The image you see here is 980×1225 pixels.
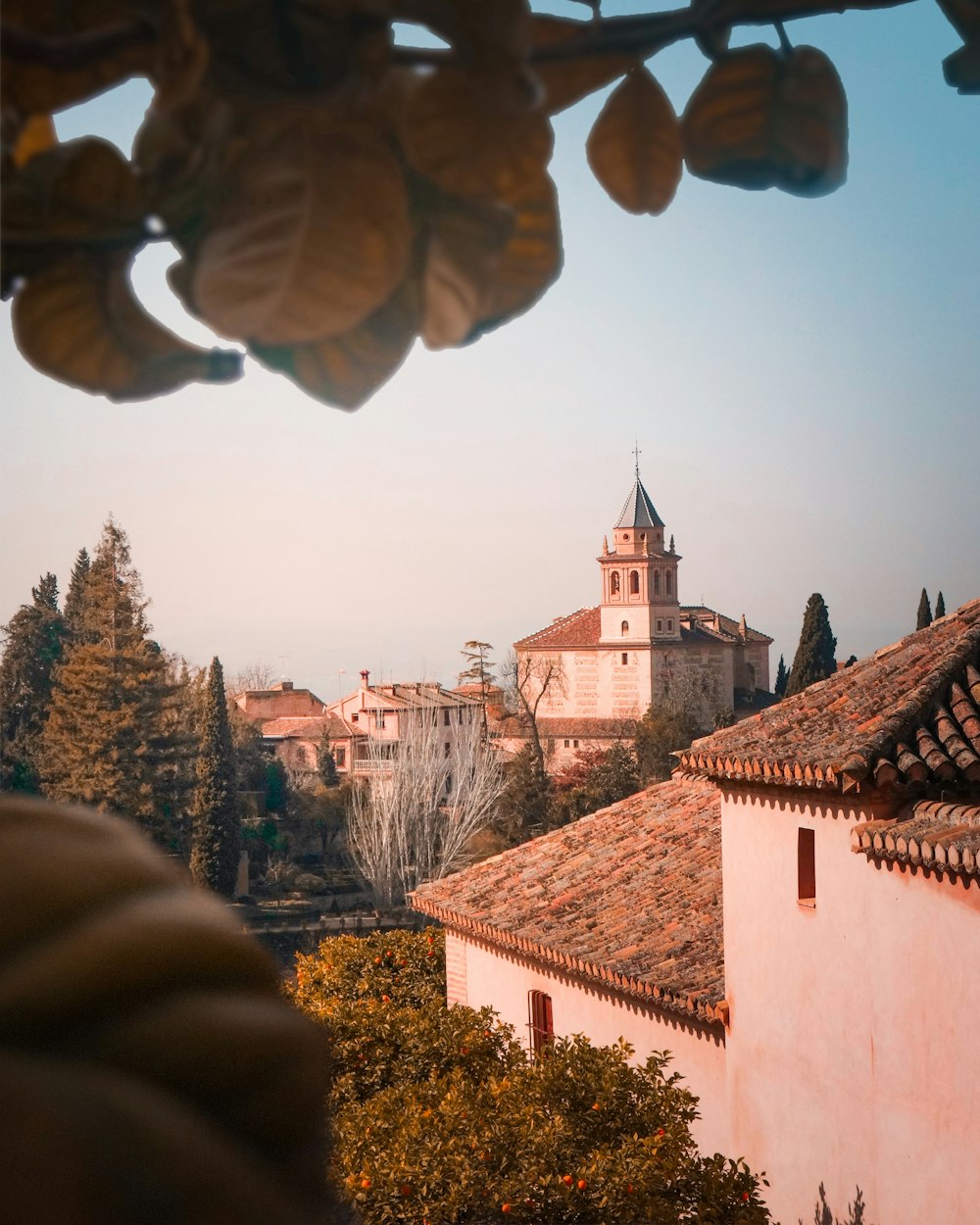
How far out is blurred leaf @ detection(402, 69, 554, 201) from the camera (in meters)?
0.35

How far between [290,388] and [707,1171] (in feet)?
14.2

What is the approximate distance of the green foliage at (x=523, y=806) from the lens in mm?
19328

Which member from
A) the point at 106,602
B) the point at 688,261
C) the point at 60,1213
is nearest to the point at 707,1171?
the point at 106,602

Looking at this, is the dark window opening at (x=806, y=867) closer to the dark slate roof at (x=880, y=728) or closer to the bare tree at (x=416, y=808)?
the dark slate roof at (x=880, y=728)

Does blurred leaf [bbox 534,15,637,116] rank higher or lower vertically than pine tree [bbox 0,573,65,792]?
higher

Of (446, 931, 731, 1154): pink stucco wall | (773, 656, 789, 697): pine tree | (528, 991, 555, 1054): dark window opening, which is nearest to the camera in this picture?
(446, 931, 731, 1154): pink stucco wall

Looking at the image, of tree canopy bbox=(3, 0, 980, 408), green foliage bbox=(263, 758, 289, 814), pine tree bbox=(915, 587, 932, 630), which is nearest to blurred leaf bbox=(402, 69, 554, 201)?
tree canopy bbox=(3, 0, 980, 408)

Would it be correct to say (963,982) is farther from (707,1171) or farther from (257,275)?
(257,275)

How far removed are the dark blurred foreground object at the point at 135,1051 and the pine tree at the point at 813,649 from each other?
1518cm

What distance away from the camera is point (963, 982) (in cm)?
412

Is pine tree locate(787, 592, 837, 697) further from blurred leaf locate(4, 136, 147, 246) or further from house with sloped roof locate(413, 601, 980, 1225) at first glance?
blurred leaf locate(4, 136, 147, 246)

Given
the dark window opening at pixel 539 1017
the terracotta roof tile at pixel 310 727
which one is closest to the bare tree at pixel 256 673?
the dark window opening at pixel 539 1017

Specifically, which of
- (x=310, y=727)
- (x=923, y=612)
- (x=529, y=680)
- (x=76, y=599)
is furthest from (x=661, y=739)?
(x=76, y=599)

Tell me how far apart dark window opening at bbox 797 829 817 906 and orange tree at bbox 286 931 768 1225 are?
93 centimetres
